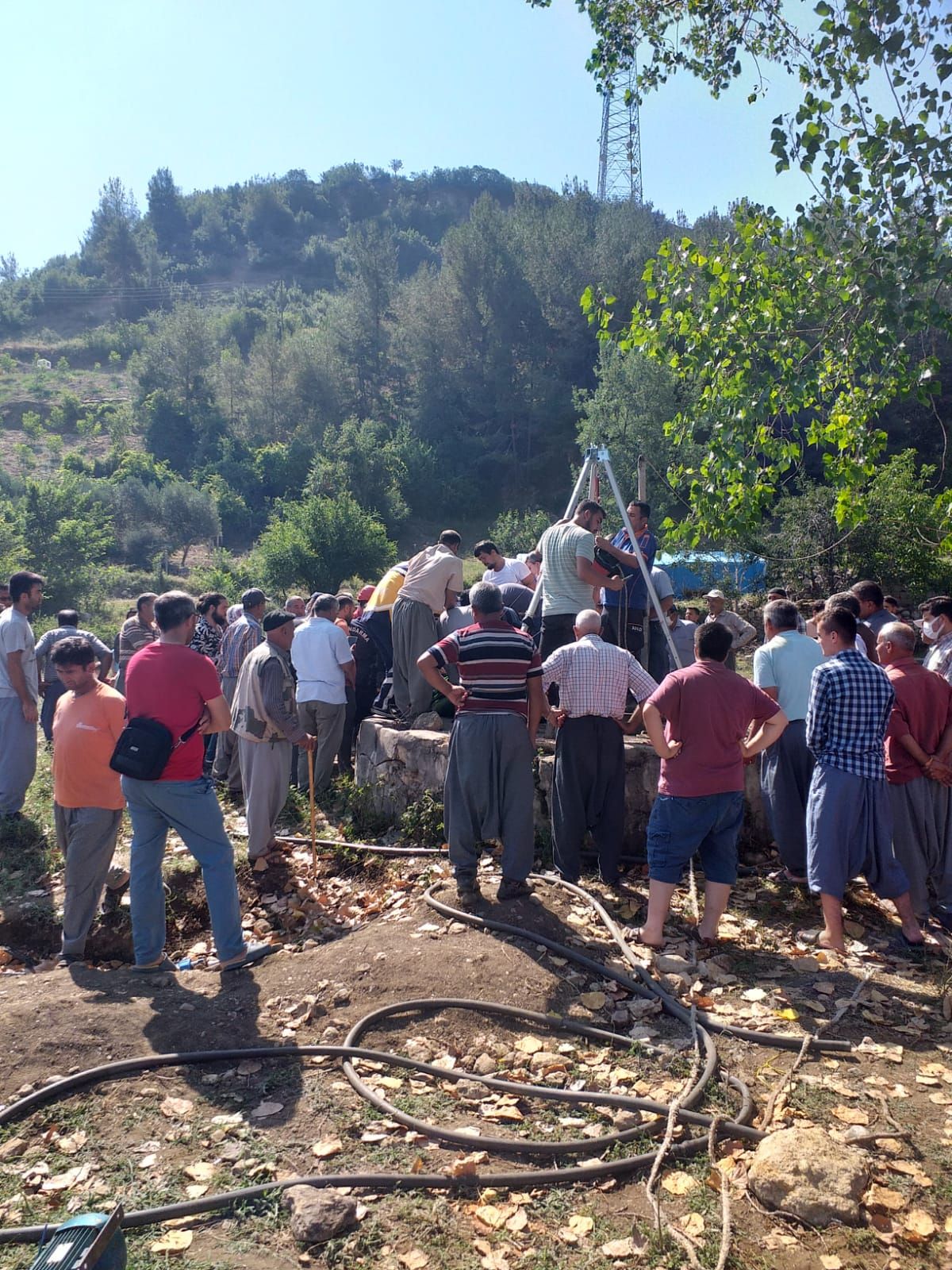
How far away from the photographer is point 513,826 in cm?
593

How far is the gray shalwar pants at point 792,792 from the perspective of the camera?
652 cm

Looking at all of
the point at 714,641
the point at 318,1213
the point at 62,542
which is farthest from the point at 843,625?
the point at 62,542

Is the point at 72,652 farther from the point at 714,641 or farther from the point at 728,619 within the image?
the point at 728,619

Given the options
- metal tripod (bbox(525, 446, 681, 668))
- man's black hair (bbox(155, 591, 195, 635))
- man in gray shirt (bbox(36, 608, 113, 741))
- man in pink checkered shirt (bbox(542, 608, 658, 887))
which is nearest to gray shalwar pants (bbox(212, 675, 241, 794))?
man in gray shirt (bbox(36, 608, 113, 741))

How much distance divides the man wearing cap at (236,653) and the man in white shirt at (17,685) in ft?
5.17

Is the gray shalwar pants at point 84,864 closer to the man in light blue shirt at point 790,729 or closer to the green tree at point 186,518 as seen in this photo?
the man in light blue shirt at point 790,729

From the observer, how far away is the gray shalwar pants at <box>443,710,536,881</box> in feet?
19.3

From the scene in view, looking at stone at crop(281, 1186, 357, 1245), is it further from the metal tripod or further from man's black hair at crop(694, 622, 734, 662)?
the metal tripod

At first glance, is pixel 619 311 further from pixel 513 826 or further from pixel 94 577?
pixel 513 826

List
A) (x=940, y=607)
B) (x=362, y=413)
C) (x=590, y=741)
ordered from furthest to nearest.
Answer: (x=362, y=413) < (x=940, y=607) < (x=590, y=741)

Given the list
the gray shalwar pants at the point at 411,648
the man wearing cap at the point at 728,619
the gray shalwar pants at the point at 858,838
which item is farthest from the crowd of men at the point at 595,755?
the man wearing cap at the point at 728,619

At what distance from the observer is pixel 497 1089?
4.20 m

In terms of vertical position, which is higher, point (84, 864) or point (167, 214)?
point (167, 214)

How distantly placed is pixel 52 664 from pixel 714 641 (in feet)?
18.6
